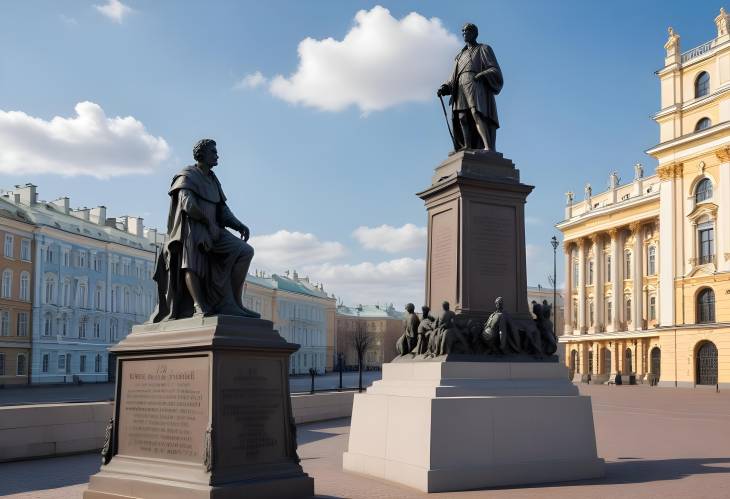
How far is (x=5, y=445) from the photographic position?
1297cm

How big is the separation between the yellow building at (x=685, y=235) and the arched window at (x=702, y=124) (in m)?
0.06

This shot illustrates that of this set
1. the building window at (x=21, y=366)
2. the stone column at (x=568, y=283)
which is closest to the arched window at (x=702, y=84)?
the stone column at (x=568, y=283)

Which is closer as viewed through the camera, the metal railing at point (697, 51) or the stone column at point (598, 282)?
the metal railing at point (697, 51)

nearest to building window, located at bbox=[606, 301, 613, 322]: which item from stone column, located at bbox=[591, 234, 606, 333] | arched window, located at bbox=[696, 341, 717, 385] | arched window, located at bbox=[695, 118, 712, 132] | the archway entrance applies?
stone column, located at bbox=[591, 234, 606, 333]

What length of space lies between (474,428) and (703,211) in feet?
155

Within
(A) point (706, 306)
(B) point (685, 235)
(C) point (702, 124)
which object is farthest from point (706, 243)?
(C) point (702, 124)

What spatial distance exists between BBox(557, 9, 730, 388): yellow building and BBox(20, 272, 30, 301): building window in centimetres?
4389

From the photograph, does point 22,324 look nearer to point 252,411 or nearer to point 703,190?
point 703,190

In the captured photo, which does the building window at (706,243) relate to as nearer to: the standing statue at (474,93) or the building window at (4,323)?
the standing statue at (474,93)

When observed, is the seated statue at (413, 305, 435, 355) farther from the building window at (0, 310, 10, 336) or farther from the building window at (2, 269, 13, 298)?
the building window at (2, 269, 13, 298)

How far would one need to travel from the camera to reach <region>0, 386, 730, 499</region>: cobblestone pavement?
985cm

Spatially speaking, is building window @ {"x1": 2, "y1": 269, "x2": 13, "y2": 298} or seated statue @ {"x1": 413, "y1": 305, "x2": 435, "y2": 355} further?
building window @ {"x1": 2, "y1": 269, "x2": 13, "y2": 298}

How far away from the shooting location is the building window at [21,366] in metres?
58.9

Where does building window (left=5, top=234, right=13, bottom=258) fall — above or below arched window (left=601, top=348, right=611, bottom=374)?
above
